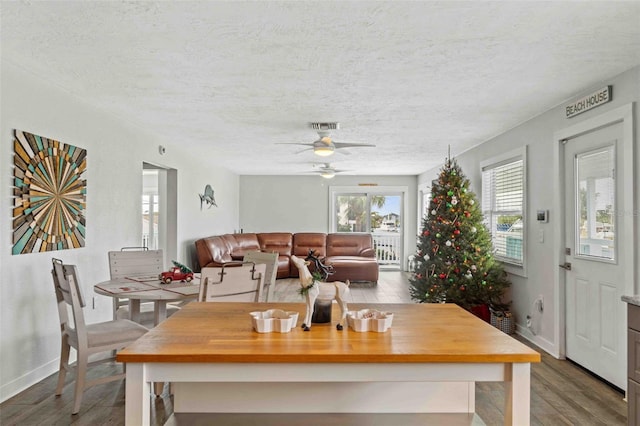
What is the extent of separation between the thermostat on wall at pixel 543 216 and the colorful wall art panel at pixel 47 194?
432 cm

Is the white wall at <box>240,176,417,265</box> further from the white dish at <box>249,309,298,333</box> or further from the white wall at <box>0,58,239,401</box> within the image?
the white dish at <box>249,309,298,333</box>

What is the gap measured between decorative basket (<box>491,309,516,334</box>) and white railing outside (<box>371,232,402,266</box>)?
5.82 m

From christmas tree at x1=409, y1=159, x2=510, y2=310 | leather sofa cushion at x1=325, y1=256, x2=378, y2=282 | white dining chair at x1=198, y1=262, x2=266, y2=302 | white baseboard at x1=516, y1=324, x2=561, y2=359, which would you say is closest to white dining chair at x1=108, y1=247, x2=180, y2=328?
white dining chair at x1=198, y1=262, x2=266, y2=302

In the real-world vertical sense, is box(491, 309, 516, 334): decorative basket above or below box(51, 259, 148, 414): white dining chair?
below

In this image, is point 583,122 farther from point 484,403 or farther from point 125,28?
point 125,28

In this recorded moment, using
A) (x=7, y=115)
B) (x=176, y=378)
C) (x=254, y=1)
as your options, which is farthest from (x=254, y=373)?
(x=7, y=115)

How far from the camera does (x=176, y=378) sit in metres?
1.42

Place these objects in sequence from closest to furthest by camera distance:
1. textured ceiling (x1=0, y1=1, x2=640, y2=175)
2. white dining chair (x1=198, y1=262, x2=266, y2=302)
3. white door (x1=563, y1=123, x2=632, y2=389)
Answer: textured ceiling (x1=0, y1=1, x2=640, y2=175) → white dining chair (x1=198, y1=262, x2=266, y2=302) → white door (x1=563, y1=123, x2=632, y2=389)

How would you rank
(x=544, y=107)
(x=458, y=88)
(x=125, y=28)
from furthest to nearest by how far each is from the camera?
(x=544, y=107) → (x=458, y=88) → (x=125, y=28)

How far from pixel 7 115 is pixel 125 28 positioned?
4.13ft

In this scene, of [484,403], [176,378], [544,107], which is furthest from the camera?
[544,107]

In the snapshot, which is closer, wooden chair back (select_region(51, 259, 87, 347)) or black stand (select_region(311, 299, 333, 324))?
black stand (select_region(311, 299, 333, 324))

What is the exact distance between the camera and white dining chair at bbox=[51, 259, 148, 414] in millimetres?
2660

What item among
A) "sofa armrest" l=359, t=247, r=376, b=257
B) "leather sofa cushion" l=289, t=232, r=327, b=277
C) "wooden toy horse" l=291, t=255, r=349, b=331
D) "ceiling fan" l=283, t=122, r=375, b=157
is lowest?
"sofa armrest" l=359, t=247, r=376, b=257
